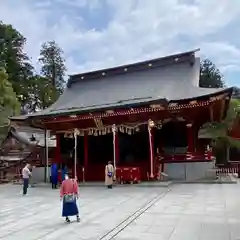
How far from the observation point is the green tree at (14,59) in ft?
161

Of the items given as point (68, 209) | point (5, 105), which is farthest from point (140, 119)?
point (5, 105)

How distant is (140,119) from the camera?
814 inches

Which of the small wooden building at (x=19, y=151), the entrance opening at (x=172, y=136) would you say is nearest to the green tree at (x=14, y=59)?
the small wooden building at (x=19, y=151)

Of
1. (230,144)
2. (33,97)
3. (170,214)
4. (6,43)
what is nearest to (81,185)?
(170,214)

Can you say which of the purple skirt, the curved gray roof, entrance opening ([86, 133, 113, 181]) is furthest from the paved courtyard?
entrance opening ([86, 133, 113, 181])

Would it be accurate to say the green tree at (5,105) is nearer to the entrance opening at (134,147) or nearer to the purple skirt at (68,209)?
the entrance opening at (134,147)

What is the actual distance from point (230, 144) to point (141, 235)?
2554cm

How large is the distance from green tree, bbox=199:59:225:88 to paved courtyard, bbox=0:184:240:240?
40343mm

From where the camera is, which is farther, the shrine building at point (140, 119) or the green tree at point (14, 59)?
the green tree at point (14, 59)

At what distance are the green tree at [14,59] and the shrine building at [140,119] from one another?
22.1 m

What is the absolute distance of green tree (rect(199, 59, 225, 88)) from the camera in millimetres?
A: 53594

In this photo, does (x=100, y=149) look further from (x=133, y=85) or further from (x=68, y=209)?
(x=68, y=209)

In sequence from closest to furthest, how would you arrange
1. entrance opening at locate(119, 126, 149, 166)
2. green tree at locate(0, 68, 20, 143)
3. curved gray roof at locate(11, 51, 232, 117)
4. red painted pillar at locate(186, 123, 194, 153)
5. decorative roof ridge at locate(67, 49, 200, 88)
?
1. red painted pillar at locate(186, 123, 194, 153)
2. curved gray roof at locate(11, 51, 232, 117)
3. entrance opening at locate(119, 126, 149, 166)
4. decorative roof ridge at locate(67, 49, 200, 88)
5. green tree at locate(0, 68, 20, 143)

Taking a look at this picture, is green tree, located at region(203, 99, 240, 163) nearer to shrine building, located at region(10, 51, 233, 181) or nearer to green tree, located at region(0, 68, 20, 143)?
shrine building, located at region(10, 51, 233, 181)
